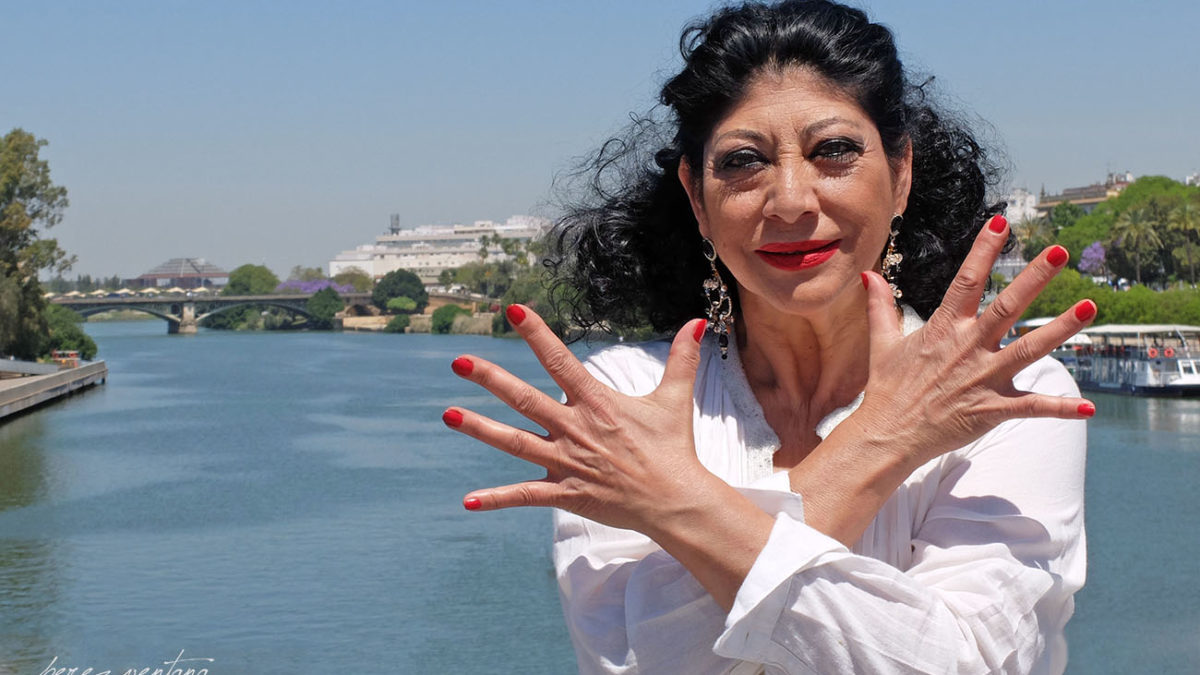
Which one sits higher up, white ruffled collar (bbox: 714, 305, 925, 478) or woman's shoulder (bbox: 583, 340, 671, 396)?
woman's shoulder (bbox: 583, 340, 671, 396)

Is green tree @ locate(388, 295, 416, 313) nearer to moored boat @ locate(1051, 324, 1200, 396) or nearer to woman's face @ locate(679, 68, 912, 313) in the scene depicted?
moored boat @ locate(1051, 324, 1200, 396)

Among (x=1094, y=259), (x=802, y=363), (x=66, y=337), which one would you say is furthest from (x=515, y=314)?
(x=1094, y=259)

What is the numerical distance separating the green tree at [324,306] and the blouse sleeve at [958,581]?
83.5 m

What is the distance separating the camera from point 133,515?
16344 mm

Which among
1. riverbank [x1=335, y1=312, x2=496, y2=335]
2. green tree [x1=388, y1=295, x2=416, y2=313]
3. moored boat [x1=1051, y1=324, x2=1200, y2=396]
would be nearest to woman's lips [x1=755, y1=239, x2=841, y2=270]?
moored boat [x1=1051, y1=324, x2=1200, y2=396]

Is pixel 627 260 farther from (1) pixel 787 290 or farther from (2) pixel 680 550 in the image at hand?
(2) pixel 680 550

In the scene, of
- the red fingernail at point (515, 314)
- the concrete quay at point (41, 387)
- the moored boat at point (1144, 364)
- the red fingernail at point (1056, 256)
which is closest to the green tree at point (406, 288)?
the concrete quay at point (41, 387)

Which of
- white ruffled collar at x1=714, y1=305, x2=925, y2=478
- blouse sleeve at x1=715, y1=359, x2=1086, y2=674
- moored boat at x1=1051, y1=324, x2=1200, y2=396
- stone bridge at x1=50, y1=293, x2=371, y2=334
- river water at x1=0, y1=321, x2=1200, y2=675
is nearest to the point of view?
blouse sleeve at x1=715, y1=359, x2=1086, y2=674

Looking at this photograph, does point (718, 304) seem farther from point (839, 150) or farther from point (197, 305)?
point (197, 305)

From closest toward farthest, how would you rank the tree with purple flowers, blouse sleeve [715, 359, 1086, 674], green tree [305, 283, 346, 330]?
blouse sleeve [715, 359, 1086, 674] → the tree with purple flowers → green tree [305, 283, 346, 330]

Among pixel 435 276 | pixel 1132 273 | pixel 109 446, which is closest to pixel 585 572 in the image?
pixel 109 446

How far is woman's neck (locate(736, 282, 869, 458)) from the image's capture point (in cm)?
161

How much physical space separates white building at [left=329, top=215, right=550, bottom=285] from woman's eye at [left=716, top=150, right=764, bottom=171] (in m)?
122

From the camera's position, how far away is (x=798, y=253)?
1493 mm
